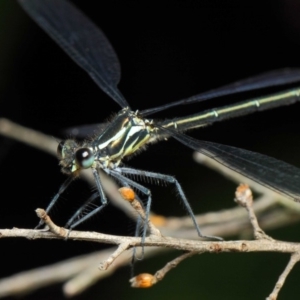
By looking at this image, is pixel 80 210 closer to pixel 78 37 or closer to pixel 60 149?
pixel 60 149

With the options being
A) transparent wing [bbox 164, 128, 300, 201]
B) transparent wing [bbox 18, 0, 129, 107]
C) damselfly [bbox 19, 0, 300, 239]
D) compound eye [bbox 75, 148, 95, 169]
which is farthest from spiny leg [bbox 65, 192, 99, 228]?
transparent wing [bbox 18, 0, 129, 107]

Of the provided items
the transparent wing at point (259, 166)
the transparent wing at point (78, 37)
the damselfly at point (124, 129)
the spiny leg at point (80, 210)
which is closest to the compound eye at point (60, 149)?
the damselfly at point (124, 129)

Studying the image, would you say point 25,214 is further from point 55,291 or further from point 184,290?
point 184,290

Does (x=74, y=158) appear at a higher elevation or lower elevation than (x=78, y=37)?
lower

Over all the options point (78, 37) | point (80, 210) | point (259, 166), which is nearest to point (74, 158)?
point (80, 210)

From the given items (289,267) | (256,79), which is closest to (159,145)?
(256,79)

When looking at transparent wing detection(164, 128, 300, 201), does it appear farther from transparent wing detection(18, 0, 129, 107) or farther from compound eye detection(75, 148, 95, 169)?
transparent wing detection(18, 0, 129, 107)

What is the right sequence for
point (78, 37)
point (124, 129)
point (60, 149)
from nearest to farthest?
point (60, 149) < point (124, 129) < point (78, 37)
